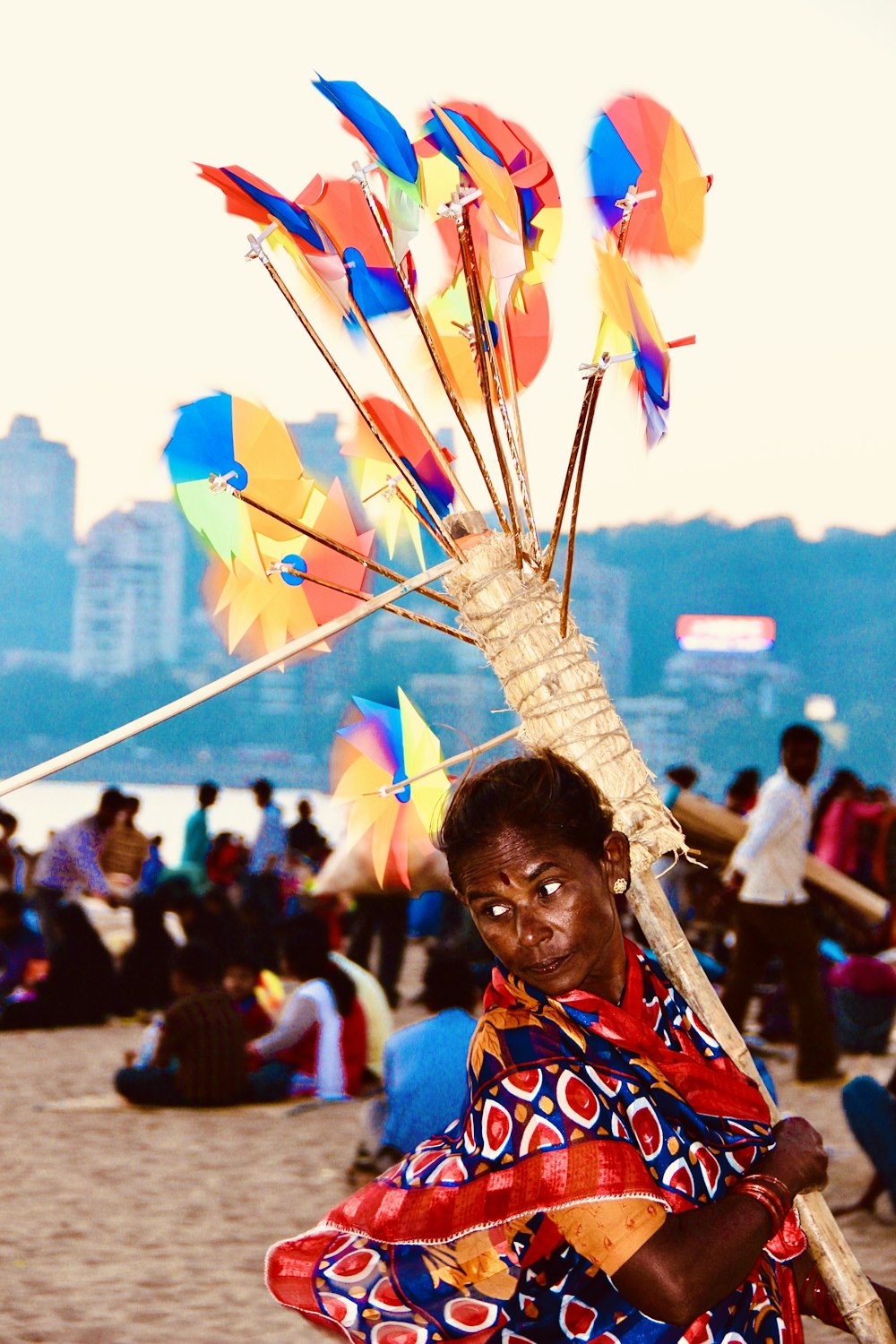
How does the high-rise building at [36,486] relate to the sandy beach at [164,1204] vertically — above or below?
above

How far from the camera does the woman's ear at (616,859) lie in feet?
5.34

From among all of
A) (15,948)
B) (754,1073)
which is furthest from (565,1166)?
(15,948)

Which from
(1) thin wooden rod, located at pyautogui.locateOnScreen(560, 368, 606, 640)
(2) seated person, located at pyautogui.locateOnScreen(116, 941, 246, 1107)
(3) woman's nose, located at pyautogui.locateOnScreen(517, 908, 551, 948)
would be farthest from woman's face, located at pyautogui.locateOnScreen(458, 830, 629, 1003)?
(2) seated person, located at pyautogui.locateOnScreen(116, 941, 246, 1107)

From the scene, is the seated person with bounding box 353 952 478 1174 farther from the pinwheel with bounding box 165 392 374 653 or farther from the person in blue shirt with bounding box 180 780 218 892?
the person in blue shirt with bounding box 180 780 218 892

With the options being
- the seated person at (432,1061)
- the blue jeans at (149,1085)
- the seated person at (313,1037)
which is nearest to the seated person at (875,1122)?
the seated person at (432,1061)

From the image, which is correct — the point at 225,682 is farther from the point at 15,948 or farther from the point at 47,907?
the point at 15,948

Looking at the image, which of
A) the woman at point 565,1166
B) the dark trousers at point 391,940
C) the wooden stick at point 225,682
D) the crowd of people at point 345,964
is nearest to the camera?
the woman at point 565,1166

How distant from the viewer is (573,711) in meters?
1.87

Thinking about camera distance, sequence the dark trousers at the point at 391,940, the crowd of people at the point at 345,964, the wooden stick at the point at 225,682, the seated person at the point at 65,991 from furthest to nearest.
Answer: the dark trousers at the point at 391,940 → the seated person at the point at 65,991 → the crowd of people at the point at 345,964 → the wooden stick at the point at 225,682

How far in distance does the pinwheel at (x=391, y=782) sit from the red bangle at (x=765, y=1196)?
0.74 metres

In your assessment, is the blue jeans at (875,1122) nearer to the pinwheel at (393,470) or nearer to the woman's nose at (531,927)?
the pinwheel at (393,470)

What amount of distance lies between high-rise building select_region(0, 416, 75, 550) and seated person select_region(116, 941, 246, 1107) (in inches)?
1116

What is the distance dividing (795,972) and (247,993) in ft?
8.48

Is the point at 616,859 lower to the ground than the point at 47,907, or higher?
higher
